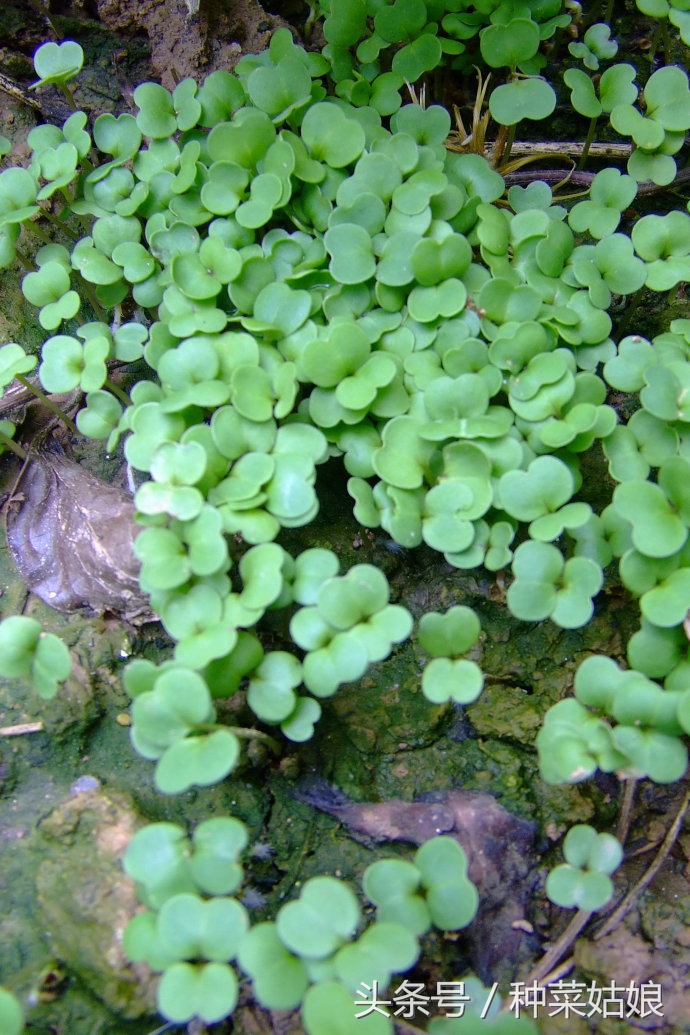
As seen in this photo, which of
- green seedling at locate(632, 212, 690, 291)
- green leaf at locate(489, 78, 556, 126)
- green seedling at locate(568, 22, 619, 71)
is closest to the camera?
green seedling at locate(632, 212, 690, 291)

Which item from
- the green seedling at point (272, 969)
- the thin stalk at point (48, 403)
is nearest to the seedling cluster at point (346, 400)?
the green seedling at point (272, 969)

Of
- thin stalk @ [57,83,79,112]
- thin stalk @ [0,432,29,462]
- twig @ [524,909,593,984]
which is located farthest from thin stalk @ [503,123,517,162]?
twig @ [524,909,593,984]

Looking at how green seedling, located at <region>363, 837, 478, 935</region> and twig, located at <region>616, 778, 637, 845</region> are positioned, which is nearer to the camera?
green seedling, located at <region>363, 837, 478, 935</region>

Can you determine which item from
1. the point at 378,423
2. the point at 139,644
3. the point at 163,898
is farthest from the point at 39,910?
the point at 378,423

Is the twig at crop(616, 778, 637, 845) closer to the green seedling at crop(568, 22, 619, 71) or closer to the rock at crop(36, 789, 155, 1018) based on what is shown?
the rock at crop(36, 789, 155, 1018)

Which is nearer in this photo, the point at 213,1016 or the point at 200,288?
the point at 213,1016

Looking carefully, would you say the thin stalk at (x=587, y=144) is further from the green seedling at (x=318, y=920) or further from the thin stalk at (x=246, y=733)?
the green seedling at (x=318, y=920)

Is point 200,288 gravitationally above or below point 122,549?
above

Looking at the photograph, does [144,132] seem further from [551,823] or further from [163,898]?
[551,823]
